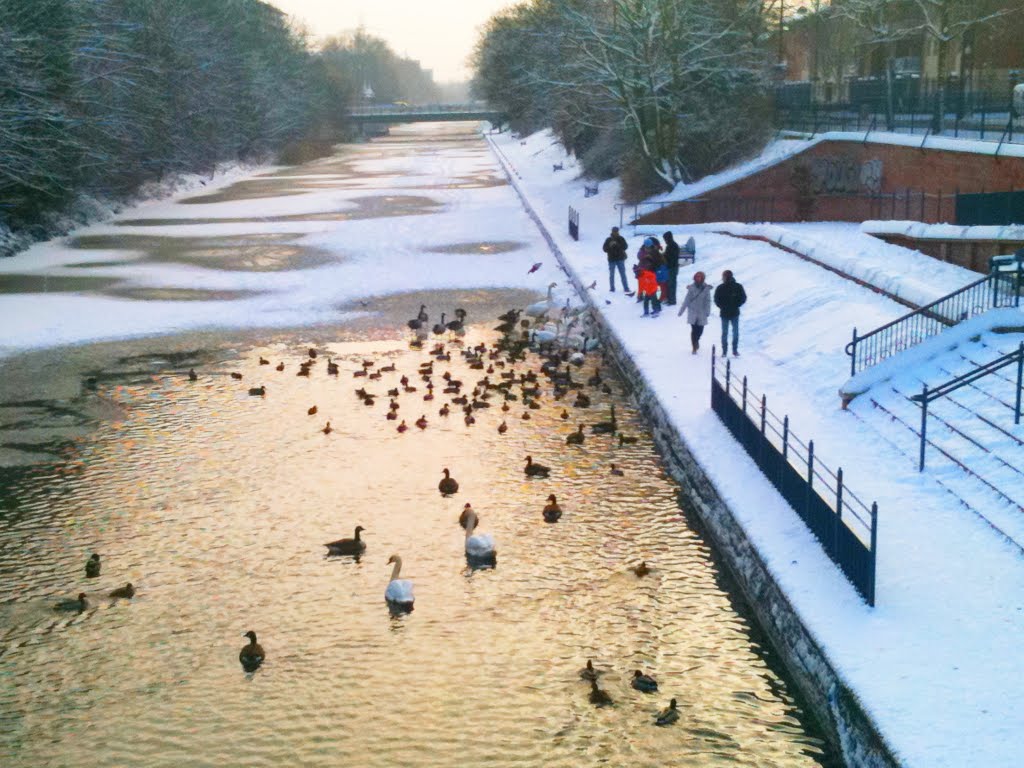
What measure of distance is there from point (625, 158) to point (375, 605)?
36.7 meters

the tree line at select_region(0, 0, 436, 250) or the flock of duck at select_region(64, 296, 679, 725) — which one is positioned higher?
the tree line at select_region(0, 0, 436, 250)

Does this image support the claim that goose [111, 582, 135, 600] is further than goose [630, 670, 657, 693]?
Yes

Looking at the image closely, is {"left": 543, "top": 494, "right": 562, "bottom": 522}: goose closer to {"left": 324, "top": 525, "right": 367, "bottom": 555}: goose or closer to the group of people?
{"left": 324, "top": 525, "right": 367, "bottom": 555}: goose

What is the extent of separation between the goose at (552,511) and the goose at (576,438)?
9.84ft

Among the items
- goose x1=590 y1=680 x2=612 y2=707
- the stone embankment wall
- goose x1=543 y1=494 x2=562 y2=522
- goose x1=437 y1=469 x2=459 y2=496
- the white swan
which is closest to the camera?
the stone embankment wall

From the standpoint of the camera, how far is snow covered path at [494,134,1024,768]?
356 inches

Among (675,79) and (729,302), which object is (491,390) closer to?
(729,302)

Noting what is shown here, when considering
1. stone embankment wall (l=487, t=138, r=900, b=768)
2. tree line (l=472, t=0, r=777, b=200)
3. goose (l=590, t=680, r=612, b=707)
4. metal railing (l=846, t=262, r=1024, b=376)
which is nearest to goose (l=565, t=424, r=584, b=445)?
stone embankment wall (l=487, t=138, r=900, b=768)

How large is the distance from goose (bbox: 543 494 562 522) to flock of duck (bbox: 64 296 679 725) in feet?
0.04

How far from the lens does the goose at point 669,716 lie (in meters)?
10.1

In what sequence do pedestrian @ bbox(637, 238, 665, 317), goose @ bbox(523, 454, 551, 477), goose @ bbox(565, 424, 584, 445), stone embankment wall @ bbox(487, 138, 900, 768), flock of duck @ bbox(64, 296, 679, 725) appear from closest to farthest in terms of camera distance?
stone embankment wall @ bbox(487, 138, 900, 768), flock of duck @ bbox(64, 296, 679, 725), goose @ bbox(523, 454, 551, 477), goose @ bbox(565, 424, 584, 445), pedestrian @ bbox(637, 238, 665, 317)

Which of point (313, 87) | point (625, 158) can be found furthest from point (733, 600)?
point (313, 87)

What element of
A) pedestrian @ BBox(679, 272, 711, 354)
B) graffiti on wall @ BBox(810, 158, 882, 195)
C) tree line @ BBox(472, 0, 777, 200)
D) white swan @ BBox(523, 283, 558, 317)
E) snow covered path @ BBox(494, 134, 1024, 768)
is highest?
tree line @ BBox(472, 0, 777, 200)

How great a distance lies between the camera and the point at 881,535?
12.3 m
